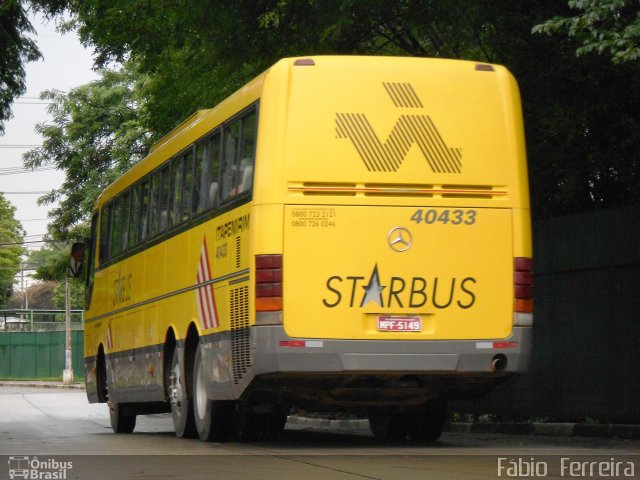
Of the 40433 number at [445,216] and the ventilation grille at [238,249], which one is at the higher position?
the 40433 number at [445,216]

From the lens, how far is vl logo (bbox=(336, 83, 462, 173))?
13.8 metres

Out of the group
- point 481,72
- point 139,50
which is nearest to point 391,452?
point 481,72

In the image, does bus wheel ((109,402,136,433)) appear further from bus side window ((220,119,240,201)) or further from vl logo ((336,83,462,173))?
vl logo ((336,83,462,173))

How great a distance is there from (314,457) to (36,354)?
214 ft

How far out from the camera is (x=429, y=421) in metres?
16.4

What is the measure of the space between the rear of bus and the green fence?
62957mm

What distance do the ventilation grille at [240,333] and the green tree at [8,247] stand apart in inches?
3868

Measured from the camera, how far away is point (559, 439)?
663 inches

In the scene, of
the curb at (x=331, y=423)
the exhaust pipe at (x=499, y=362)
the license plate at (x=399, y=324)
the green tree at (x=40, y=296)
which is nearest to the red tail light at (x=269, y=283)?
the license plate at (x=399, y=324)

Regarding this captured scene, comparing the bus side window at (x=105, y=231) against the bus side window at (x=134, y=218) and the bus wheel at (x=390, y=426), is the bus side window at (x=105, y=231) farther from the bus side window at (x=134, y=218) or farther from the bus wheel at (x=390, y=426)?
the bus wheel at (x=390, y=426)

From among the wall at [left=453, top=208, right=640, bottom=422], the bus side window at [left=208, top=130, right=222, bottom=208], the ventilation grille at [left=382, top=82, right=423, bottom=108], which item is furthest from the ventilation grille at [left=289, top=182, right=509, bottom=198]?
the wall at [left=453, top=208, right=640, bottom=422]

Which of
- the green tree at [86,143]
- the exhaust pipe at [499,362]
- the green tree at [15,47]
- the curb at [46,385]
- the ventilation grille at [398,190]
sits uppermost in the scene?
the green tree at [86,143]

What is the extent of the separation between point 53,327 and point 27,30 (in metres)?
68.6

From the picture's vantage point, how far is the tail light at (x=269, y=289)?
13484 millimetres
